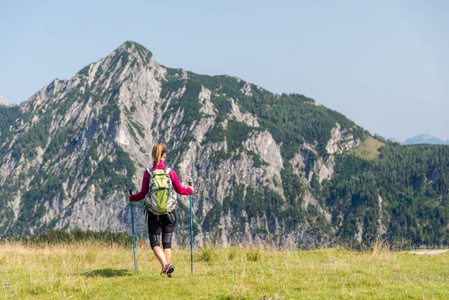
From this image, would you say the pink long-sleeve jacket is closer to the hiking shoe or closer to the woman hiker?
the woman hiker

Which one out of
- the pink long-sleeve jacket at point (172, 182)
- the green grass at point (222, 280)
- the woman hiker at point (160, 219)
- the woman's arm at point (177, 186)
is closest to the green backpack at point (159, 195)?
the woman hiker at point (160, 219)

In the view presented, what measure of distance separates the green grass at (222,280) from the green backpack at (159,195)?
6.51ft

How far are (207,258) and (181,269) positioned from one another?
8.91ft

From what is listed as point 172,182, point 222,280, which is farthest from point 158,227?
point 222,280

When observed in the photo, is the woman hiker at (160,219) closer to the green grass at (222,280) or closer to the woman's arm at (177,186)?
the woman's arm at (177,186)

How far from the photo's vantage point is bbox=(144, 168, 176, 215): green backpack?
34.8 feet

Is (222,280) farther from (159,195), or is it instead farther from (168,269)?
(159,195)

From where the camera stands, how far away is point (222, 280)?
433 inches

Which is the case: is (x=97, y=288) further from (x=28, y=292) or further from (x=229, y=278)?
(x=229, y=278)

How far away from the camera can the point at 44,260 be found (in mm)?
15453

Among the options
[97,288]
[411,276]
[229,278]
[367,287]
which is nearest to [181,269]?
[229,278]

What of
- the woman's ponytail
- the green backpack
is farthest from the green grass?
the woman's ponytail

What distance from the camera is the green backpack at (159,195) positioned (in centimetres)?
1062

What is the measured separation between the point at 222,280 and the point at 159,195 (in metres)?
2.99
